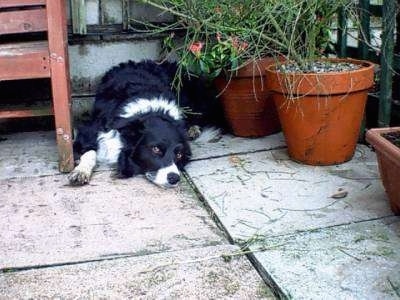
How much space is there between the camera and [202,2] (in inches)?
119

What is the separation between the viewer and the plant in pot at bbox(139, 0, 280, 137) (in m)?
3.06

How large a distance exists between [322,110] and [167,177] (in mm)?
852

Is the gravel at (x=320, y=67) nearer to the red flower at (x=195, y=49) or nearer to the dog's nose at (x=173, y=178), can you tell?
the red flower at (x=195, y=49)

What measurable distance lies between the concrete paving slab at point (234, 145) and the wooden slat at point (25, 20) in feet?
3.71

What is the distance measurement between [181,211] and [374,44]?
1.63m

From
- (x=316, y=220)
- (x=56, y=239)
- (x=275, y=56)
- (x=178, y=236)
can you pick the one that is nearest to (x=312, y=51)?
(x=275, y=56)

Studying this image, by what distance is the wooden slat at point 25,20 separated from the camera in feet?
11.2

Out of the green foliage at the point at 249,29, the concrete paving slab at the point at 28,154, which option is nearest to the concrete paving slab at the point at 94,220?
the concrete paving slab at the point at 28,154

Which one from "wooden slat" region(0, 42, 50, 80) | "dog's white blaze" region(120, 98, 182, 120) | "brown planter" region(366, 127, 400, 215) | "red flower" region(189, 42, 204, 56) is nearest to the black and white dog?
"dog's white blaze" region(120, 98, 182, 120)

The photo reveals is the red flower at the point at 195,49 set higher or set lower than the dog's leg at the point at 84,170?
higher

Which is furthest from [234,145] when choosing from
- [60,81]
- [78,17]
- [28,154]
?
[78,17]

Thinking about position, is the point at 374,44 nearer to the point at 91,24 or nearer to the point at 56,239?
the point at 91,24

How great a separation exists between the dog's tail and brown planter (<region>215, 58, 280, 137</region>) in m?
0.11

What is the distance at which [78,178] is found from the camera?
10.5 feet
